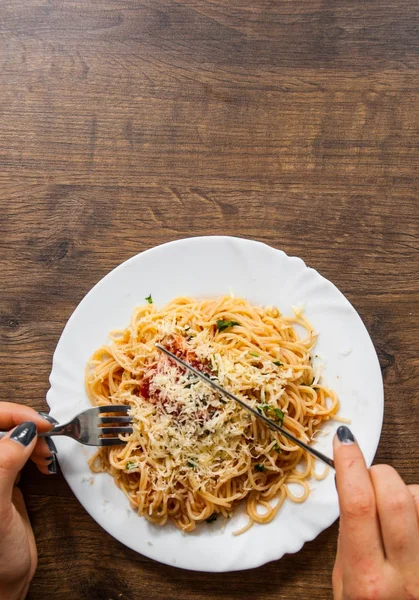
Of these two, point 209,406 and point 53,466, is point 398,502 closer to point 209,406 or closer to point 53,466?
point 209,406

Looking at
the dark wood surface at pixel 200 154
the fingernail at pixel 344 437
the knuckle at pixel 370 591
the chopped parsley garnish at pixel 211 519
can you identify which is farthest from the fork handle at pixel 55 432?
Result: the knuckle at pixel 370 591

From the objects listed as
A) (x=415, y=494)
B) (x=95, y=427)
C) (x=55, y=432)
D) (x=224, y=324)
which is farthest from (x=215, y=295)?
(x=415, y=494)

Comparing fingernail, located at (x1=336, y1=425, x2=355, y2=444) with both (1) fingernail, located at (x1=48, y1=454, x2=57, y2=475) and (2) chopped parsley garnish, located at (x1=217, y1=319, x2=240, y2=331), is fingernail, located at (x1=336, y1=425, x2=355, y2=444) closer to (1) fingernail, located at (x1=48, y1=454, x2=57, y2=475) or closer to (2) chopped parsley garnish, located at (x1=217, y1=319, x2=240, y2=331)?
(2) chopped parsley garnish, located at (x1=217, y1=319, x2=240, y2=331)

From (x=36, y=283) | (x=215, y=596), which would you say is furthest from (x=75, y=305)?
(x=215, y=596)

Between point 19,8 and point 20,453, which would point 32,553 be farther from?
point 19,8

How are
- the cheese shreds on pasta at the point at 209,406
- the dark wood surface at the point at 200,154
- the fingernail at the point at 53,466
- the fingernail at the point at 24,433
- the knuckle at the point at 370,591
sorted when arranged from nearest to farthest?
the knuckle at the point at 370,591, the fingernail at the point at 24,433, the cheese shreds on pasta at the point at 209,406, the fingernail at the point at 53,466, the dark wood surface at the point at 200,154

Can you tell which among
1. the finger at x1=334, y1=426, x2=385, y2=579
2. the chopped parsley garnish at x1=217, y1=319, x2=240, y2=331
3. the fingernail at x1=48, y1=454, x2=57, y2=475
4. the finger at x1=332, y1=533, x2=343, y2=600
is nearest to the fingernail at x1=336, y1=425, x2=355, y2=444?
the finger at x1=334, y1=426, x2=385, y2=579

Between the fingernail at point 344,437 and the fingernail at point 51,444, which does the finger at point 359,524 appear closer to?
the fingernail at point 344,437
